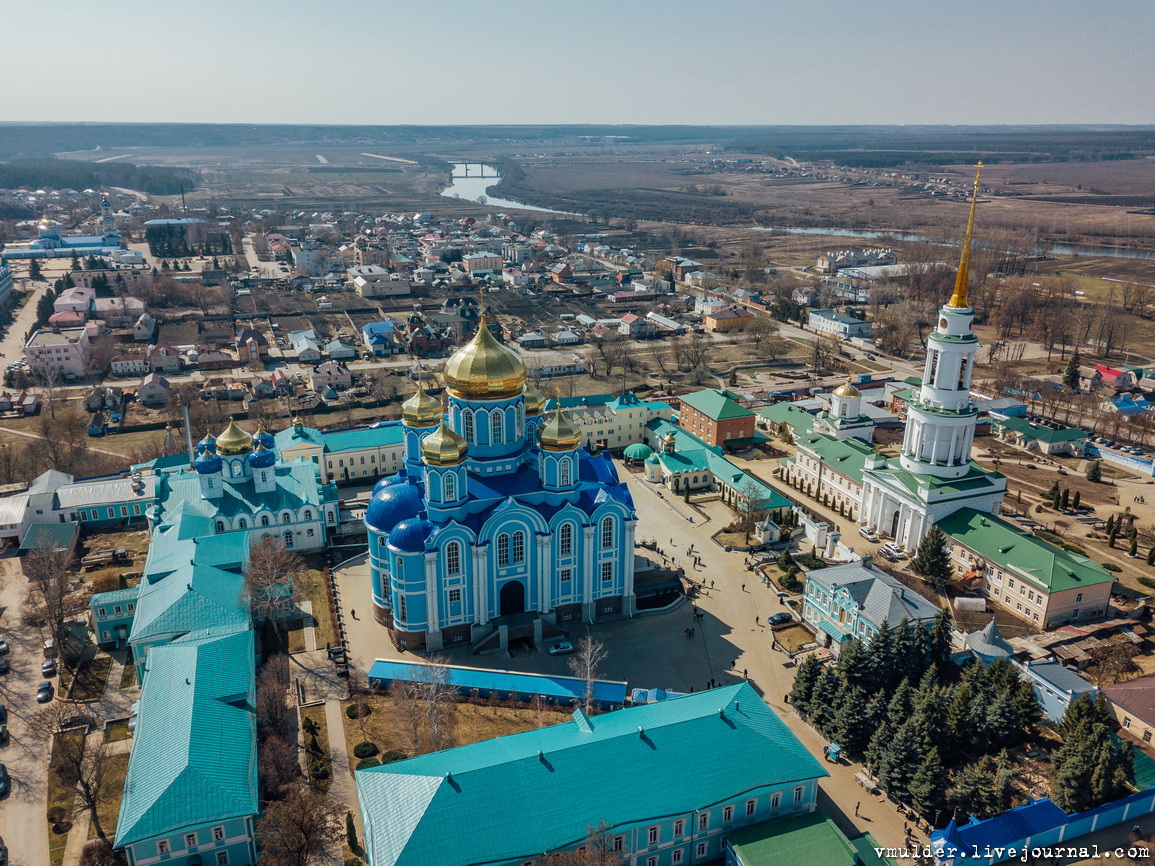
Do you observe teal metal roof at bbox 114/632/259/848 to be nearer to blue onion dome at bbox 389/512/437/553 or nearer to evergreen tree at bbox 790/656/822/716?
blue onion dome at bbox 389/512/437/553

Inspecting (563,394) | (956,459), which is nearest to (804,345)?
(563,394)

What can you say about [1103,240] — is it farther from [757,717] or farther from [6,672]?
[6,672]

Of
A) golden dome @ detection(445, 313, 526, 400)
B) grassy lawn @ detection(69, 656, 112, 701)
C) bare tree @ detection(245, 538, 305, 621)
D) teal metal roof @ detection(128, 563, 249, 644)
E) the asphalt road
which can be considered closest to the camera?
the asphalt road

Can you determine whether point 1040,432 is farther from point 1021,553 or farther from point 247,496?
point 247,496

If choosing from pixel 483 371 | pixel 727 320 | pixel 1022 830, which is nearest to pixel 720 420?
pixel 483 371

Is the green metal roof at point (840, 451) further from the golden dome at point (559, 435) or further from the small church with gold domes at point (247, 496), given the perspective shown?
the small church with gold domes at point (247, 496)

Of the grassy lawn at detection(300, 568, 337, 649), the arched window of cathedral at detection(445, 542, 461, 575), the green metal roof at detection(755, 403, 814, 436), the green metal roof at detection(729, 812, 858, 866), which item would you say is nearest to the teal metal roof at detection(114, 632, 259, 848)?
the grassy lawn at detection(300, 568, 337, 649)

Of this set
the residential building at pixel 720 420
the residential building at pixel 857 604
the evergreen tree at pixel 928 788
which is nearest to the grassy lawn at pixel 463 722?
the evergreen tree at pixel 928 788

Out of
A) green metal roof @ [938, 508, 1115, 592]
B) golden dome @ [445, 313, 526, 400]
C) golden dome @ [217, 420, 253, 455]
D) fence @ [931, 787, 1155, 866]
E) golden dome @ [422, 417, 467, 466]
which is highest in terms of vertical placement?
golden dome @ [445, 313, 526, 400]
